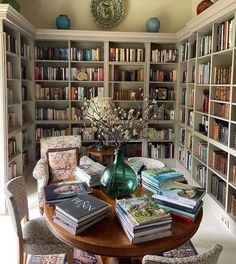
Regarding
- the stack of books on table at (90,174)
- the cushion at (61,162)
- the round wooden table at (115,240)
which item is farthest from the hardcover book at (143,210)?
the cushion at (61,162)

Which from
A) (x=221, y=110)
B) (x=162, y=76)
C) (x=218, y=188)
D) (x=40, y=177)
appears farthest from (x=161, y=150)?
(x=40, y=177)

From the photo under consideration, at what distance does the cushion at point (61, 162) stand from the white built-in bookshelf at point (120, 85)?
682mm

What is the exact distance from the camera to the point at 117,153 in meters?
2.15

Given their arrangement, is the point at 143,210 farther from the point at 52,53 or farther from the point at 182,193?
the point at 52,53

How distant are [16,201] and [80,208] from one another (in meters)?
0.69

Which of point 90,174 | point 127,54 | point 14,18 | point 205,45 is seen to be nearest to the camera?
point 90,174

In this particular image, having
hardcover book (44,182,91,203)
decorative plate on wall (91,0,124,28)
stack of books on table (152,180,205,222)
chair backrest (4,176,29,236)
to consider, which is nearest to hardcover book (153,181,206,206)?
stack of books on table (152,180,205,222)

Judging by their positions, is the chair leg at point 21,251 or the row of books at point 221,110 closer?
the chair leg at point 21,251

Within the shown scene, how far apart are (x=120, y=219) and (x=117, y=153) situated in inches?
20.4

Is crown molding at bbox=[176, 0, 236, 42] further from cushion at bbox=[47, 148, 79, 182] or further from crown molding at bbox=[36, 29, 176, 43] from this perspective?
cushion at bbox=[47, 148, 79, 182]

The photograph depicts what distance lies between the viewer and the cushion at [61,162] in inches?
140

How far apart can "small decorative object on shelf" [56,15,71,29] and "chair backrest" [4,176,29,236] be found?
11.0 feet

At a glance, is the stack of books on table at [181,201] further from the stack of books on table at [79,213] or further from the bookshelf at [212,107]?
the bookshelf at [212,107]

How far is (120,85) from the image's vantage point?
561 cm
